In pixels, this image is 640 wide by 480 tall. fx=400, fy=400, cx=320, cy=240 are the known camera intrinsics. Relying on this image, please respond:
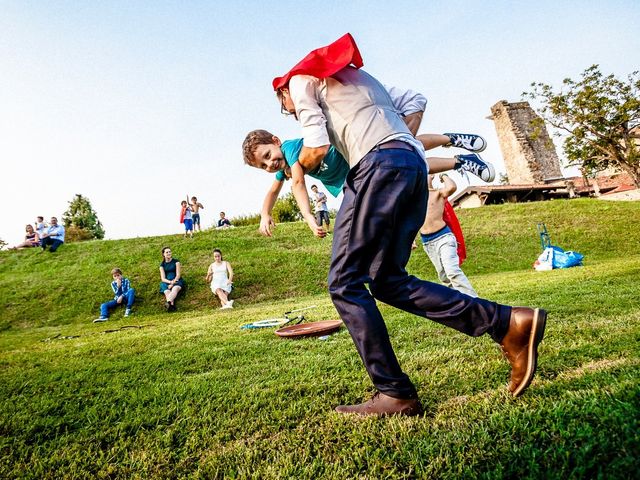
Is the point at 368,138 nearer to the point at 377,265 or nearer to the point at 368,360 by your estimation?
the point at 377,265

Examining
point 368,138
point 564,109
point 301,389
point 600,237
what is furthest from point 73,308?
point 564,109

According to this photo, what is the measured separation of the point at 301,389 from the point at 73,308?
11.9 m

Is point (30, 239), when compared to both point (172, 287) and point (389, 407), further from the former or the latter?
point (389, 407)

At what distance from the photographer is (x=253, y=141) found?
2.62 metres

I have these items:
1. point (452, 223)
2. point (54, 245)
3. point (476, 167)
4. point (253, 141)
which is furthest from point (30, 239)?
point (476, 167)

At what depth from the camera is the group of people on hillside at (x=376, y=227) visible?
199 centimetres

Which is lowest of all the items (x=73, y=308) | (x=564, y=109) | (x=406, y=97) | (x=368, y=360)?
(x=73, y=308)

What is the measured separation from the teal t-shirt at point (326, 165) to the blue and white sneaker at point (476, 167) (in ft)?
6.31

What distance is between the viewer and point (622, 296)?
4.54 meters

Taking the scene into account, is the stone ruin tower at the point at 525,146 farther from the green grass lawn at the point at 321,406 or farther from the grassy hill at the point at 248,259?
the green grass lawn at the point at 321,406

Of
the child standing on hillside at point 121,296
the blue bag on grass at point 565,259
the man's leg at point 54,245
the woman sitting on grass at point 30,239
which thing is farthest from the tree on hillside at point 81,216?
the blue bag on grass at point 565,259

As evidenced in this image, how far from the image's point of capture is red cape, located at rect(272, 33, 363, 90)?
86.8 inches

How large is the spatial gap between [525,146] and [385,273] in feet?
137

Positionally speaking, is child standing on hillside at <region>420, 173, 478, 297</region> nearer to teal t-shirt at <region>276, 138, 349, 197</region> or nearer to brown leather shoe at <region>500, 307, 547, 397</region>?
teal t-shirt at <region>276, 138, 349, 197</region>
